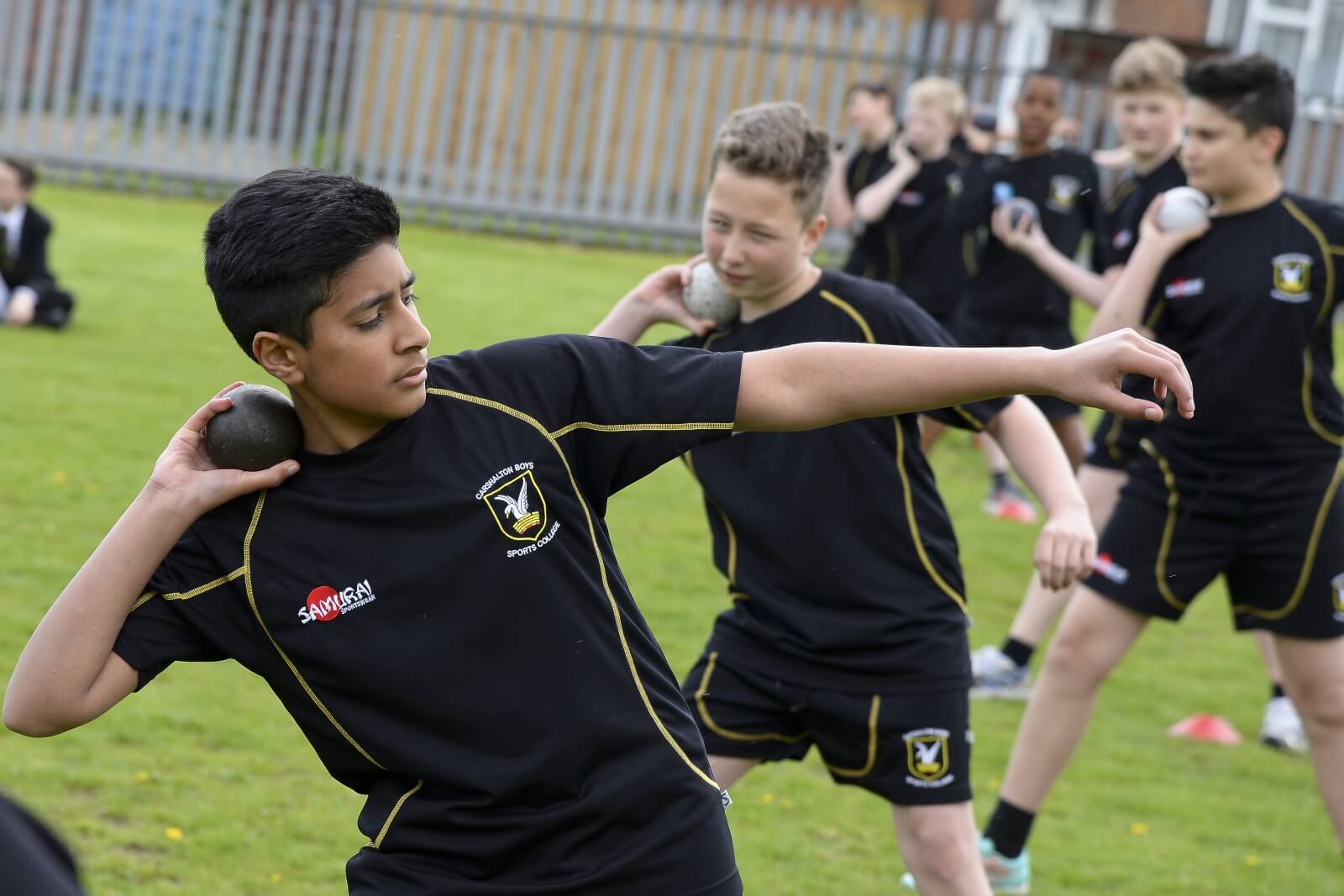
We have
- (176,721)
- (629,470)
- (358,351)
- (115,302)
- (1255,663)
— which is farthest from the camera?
(115,302)

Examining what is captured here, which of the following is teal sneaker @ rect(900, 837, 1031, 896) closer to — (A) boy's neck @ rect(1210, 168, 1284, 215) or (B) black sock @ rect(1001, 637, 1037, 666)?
(B) black sock @ rect(1001, 637, 1037, 666)

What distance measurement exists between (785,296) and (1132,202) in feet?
13.3

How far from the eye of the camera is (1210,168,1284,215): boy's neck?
5661 mm

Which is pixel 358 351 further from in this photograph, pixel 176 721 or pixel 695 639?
pixel 695 639

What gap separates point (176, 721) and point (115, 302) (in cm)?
899

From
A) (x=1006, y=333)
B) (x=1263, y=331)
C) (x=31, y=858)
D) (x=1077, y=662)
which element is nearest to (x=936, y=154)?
(x=1006, y=333)

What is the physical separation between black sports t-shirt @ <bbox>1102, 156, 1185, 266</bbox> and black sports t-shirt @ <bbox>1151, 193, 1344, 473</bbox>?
4.44 feet

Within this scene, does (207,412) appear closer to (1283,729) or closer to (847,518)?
A: (847,518)

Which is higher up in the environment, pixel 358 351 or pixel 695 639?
pixel 358 351

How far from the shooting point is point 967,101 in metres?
20.4

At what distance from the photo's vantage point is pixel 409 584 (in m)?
2.85

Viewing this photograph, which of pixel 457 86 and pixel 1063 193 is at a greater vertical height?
pixel 457 86

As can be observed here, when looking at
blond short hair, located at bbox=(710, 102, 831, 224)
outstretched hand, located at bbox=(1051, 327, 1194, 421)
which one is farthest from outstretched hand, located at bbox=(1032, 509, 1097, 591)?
outstretched hand, located at bbox=(1051, 327, 1194, 421)

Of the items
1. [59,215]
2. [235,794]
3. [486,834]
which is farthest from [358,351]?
[59,215]
